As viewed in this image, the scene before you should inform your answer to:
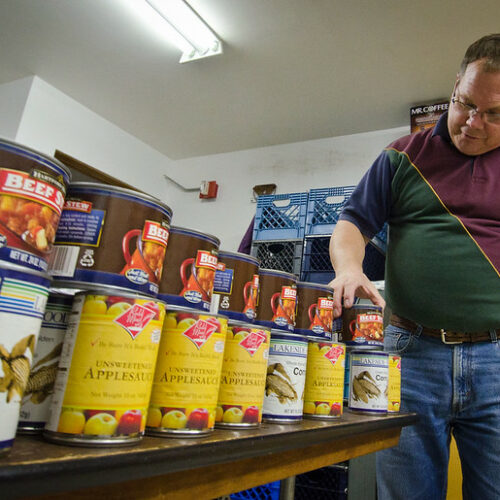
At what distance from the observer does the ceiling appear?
248 cm

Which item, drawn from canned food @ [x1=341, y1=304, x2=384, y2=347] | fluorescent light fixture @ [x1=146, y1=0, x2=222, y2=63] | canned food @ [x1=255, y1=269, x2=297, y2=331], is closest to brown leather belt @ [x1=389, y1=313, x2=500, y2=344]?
canned food @ [x1=341, y1=304, x2=384, y2=347]

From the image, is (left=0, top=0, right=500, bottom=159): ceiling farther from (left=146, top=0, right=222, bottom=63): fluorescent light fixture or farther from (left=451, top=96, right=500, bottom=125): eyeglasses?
(left=451, top=96, right=500, bottom=125): eyeglasses

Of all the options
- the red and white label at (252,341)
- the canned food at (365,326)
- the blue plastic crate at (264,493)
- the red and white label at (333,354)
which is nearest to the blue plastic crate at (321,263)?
the blue plastic crate at (264,493)

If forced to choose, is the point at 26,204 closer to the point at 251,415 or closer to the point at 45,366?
the point at 45,366

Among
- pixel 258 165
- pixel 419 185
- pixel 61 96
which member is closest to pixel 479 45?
pixel 419 185

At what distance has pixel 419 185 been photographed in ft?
4.06

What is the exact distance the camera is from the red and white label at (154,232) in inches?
24.4

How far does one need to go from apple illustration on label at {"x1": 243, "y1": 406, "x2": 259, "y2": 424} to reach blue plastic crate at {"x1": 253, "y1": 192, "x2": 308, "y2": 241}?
1.96m

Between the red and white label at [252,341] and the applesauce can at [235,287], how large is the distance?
0.15m

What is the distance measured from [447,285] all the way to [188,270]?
0.73 m

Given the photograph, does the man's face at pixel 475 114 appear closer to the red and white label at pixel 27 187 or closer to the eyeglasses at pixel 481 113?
the eyeglasses at pixel 481 113

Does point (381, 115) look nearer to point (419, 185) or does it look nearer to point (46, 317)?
point (419, 185)

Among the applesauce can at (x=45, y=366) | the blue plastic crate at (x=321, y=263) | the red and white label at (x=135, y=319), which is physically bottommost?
the applesauce can at (x=45, y=366)

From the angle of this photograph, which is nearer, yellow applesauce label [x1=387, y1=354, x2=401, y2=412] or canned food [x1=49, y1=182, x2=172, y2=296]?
canned food [x1=49, y1=182, x2=172, y2=296]
